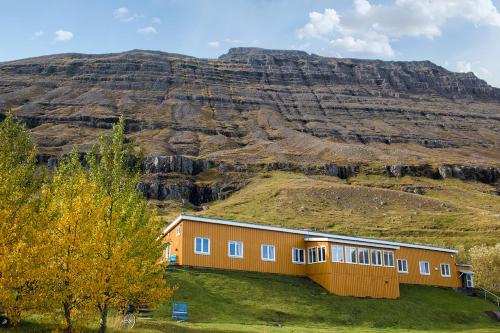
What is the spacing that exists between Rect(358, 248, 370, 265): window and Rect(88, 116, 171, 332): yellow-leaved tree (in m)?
25.3

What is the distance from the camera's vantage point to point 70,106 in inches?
7697

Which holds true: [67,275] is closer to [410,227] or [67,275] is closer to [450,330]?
[450,330]

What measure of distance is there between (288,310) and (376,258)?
14084 millimetres

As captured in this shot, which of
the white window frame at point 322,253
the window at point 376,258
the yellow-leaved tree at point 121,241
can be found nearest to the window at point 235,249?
the white window frame at point 322,253

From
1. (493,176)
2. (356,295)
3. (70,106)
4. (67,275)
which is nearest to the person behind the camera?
(67,275)

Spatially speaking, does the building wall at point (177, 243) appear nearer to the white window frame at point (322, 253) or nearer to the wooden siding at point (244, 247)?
the wooden siding at point (244, 247)

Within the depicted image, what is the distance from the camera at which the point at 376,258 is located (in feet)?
148

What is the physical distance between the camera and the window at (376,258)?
44.8m

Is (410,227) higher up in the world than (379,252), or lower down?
higher up

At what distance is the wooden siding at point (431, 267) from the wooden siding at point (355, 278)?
7.21m

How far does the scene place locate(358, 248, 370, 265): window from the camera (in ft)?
145

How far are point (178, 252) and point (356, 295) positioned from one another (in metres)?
16.2

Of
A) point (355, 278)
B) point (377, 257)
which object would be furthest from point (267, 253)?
point (377, 257)

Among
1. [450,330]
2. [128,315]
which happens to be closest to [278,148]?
[450,330]
